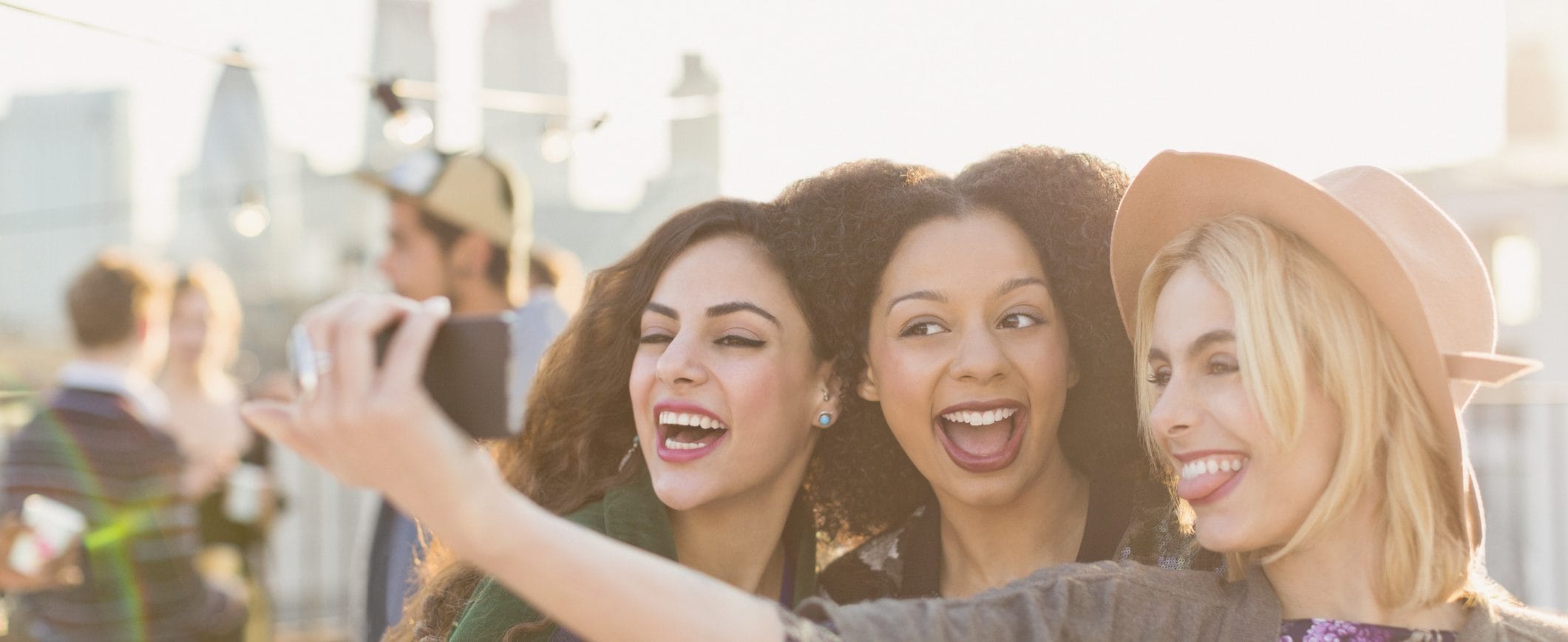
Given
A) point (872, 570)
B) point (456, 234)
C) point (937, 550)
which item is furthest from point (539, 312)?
point (937, 550)

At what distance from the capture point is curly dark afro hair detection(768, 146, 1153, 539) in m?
3.04

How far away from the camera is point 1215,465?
7.48 feet

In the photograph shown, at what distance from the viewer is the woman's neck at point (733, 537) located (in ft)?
10.4

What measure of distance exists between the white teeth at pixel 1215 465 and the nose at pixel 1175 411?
2.2 inches

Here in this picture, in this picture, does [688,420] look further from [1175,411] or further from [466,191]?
[466,191]

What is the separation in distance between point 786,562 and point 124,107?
105 ft

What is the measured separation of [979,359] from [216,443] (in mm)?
4230

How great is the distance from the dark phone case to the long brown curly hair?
165 centimetres

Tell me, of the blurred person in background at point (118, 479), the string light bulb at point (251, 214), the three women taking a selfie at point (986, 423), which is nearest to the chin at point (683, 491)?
the three women taking a selfie at point (986, 423)

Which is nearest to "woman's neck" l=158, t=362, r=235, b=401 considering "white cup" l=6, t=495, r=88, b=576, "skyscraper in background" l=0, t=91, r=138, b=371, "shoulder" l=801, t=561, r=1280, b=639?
"white cup" l=6, t=495, r=88, b=576

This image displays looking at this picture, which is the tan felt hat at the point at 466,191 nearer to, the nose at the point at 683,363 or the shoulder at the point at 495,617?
the nose at the point at 683,363

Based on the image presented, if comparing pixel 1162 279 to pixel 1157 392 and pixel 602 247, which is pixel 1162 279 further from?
pixel 602 247

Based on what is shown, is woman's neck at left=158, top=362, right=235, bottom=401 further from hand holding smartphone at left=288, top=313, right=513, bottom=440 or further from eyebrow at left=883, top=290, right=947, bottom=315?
hand holding smartphone at left=288, top=313, right=513, bottom=440

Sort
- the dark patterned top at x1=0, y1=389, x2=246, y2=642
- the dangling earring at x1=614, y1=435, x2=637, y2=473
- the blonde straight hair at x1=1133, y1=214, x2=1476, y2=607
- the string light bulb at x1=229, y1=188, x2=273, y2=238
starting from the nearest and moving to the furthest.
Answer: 1. the blonde straight hair at x1=1133, y1=214, x2=1476, y2=607
2. the dangling earring at x1=614, y1=435, x2=637, y2=473
3. the dark patterned top at x1=0, y1=389, x2=246, y2=642
4. the string light bulb at x1=229, y1=188, x2=273, y2=238
